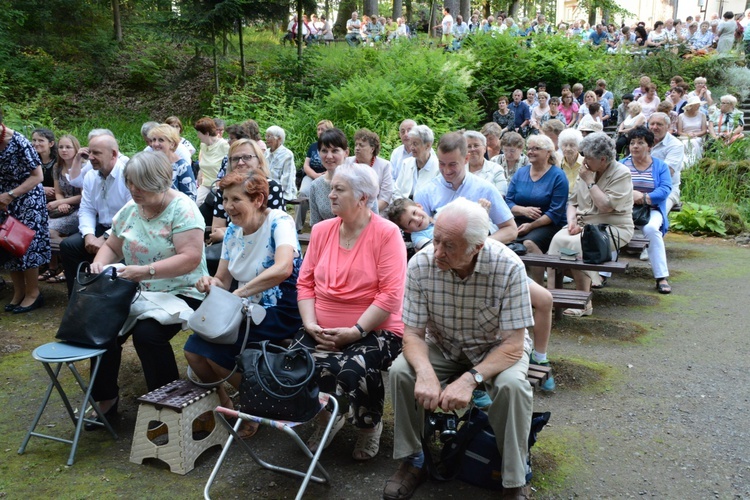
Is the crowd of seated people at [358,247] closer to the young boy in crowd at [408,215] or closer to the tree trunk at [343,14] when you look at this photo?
the young boy in crowd at [408,215]

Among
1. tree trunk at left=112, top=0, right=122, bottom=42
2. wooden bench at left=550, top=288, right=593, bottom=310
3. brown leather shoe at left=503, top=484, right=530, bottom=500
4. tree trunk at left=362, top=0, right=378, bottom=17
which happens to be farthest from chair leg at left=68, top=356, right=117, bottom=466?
tree trunk at left=362, top=0, right=378, bottom=17

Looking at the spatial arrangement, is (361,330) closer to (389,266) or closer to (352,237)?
(389,266)

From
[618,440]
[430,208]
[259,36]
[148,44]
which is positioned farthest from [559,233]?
[259,36]

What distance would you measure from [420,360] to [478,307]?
38cm

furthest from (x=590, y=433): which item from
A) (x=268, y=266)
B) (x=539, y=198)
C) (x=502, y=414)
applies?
(x=539, y=198)

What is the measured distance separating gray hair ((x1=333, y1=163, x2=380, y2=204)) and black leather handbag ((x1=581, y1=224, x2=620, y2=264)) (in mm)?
2341

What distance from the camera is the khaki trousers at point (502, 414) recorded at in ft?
9.61

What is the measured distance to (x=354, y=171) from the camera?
370cm

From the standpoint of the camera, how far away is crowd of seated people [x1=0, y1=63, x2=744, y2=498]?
314cm

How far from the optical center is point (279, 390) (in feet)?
9.86

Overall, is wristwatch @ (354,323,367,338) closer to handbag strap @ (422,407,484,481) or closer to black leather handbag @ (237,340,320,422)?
black leather handbag @ (237,340,320,422)

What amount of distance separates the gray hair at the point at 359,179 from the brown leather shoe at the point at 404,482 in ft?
4.83

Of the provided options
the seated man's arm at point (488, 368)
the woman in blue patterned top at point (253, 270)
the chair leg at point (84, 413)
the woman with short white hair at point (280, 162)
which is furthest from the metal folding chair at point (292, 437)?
the woman with short white hair at point (280, 162)

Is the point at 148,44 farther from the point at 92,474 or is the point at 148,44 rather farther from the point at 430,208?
the point at 92,474
